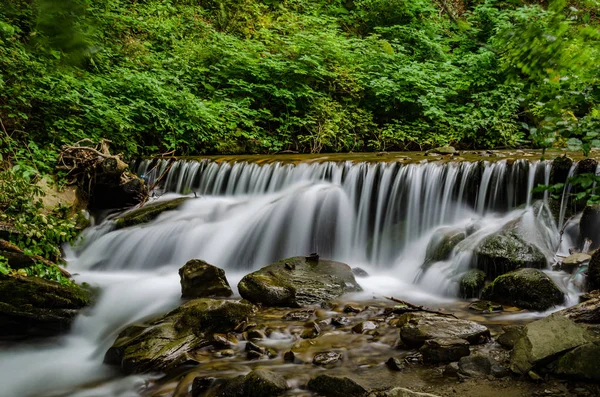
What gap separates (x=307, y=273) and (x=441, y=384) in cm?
256

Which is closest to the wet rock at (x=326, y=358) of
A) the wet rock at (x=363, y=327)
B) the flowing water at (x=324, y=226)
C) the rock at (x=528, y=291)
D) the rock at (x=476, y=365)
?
the wet rock at (x=363, y=327)

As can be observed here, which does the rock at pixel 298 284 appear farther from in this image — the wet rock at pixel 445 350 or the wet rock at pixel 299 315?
the wet rock at pixel 445 350

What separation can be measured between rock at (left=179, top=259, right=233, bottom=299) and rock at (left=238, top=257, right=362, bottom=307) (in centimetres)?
25

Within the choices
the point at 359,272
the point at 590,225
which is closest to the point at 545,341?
the point at 359,272

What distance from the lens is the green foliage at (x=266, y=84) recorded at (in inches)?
294

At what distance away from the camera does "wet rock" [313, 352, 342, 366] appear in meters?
3.19

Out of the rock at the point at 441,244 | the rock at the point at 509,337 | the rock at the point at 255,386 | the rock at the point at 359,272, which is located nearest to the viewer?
the rock at the point at 255,386

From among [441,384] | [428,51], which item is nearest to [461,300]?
[441,384]

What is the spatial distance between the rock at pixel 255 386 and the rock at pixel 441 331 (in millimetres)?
1152

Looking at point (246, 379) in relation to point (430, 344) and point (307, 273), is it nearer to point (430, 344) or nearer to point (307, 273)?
point (430, 344)

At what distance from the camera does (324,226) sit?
6875mm

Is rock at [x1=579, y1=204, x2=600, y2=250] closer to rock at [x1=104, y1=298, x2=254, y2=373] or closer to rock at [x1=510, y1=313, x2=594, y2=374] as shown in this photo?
rock at [x1=510, y1=313, x2=594, y2=374]

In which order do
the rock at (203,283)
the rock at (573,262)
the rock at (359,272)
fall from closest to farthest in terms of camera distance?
the rock at (203,283)
the rock at (573,262)
the rock at (359,272)

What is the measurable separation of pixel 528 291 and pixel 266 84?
29.0 feet
